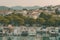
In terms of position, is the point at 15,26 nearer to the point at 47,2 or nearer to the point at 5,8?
the point at 5,8

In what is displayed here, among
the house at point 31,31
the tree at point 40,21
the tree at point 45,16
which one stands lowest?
the house at point 31,31

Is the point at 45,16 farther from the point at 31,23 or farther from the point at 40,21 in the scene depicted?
the point at 31,23

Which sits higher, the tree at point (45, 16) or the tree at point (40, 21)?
the tree at point (45, 16)

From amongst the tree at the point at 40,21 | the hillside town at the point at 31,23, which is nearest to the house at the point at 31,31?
the hillside town at the point at 31,23

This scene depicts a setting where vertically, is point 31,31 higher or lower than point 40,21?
lower

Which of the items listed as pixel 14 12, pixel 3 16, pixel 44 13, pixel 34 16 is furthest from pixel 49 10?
pixel 3 16

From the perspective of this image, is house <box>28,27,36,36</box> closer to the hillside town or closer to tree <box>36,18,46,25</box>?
the hillside town

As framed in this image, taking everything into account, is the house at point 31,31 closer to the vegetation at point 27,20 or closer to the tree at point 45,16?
the vegetation at point 27,20

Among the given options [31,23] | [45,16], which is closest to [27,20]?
[31,23]

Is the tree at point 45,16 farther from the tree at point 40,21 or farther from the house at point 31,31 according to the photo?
the house at point 31,31

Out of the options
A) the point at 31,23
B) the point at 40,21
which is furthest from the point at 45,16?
the point at 31,23

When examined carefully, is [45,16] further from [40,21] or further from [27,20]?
[27,20]
